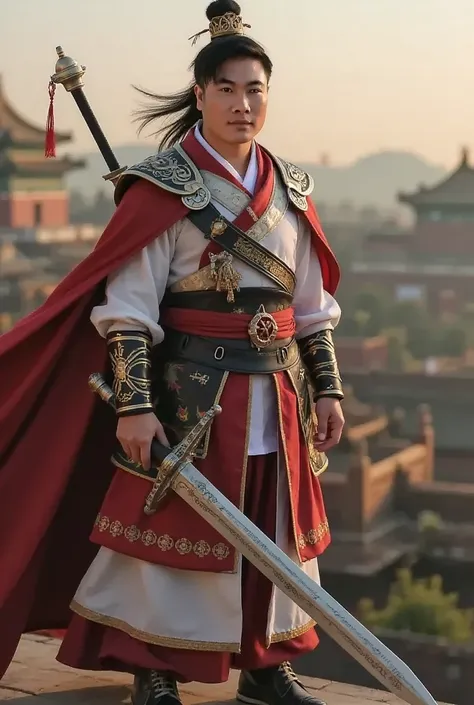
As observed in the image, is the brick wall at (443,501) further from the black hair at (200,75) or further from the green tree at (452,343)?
the black hair at (200,75)

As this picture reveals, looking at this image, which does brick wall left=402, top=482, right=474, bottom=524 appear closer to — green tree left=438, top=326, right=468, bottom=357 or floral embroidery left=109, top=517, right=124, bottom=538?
green tree left=438, top=326, right=468, bottom=357

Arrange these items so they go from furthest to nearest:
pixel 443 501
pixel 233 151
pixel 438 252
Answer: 1. pixel 438 252
2. pixel 443 501
3. pixel 233 151

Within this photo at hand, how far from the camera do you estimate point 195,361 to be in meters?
2.24

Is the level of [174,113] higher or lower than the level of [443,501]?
lower

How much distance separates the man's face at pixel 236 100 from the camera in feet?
7.18

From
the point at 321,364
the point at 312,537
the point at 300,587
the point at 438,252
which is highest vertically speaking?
the point at 438,252

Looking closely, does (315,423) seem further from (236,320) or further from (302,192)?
(302,192)

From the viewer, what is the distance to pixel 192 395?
87.7 inches

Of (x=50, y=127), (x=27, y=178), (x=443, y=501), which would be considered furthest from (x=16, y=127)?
(x=50, y=127)

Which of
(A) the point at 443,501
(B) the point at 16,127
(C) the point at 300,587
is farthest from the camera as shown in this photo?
(B) the point at 16,127

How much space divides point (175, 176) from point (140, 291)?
8.4 inches

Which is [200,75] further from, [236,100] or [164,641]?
[164,641]

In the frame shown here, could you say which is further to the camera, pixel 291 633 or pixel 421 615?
pixel 421 615

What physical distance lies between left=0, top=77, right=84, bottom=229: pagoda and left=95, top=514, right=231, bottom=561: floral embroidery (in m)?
22.1
